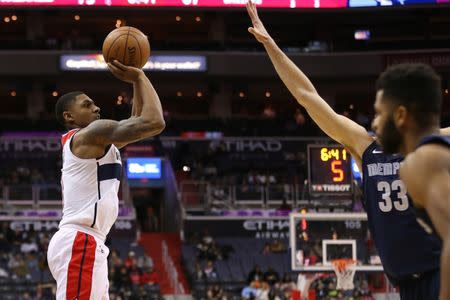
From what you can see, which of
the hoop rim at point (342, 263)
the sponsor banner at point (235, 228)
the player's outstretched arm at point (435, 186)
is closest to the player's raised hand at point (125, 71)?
the player's outstretched arm at point (435, 186)

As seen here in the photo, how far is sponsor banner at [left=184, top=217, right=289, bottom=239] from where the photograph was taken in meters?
28.0

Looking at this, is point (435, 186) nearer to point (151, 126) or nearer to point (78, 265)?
point (151, 126)

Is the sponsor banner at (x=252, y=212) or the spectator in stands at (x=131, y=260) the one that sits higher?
the sponsor banner at (x=252, y=212)

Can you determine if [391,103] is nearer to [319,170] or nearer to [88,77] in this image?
[319,170]

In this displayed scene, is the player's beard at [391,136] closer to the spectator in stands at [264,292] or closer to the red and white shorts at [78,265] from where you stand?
the red and white shorts at [78,265]

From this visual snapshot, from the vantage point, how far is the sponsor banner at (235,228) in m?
28.0

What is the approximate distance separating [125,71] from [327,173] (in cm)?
1162

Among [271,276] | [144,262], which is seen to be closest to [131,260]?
[144,262]

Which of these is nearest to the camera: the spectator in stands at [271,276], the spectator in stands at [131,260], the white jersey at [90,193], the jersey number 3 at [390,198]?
the jersey number 3 at [390,198]

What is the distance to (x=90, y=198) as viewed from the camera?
A: 6.60m

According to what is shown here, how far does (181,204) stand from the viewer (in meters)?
28.6

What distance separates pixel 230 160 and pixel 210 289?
856 centimetres

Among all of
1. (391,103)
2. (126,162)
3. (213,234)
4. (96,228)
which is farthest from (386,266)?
(126,162)

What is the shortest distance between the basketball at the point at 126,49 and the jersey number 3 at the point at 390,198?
2398 millimetres
